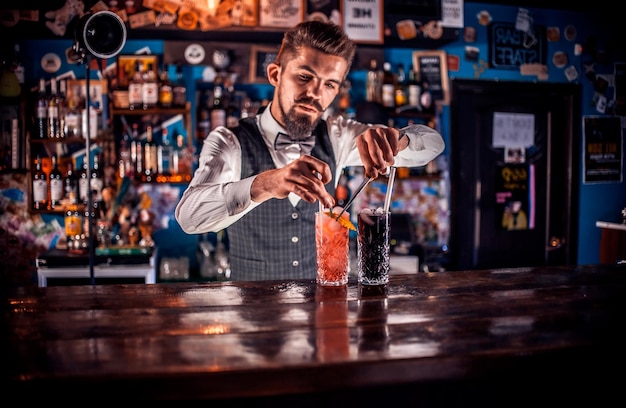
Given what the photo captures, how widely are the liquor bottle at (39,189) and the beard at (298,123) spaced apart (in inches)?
105

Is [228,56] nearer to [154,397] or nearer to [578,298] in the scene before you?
[578,298]

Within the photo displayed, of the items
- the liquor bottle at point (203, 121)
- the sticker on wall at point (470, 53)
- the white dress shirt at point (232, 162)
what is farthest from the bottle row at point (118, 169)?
the sticker on wall at point (470, 53)

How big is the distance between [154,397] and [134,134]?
11.9 feet

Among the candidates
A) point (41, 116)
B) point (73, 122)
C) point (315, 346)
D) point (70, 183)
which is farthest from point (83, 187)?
point (315, 346)

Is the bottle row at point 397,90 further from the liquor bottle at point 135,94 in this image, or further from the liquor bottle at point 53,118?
the liquor bottle at point 53,118

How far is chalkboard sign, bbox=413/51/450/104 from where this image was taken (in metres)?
4.49

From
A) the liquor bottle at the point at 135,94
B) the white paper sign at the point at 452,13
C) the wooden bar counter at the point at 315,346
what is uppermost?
the white paper sign at the point at 452,13

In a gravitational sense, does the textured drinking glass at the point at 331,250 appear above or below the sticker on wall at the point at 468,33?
below

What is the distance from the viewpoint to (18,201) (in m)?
4.07

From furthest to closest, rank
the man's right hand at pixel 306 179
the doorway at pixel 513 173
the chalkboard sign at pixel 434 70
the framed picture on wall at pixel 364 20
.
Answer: the doorway at pixel 513 173
the chalkboard sign at pixel 434 70
the framed picture on wall at pixel 364 20
the man's right hand at pixel 306 179

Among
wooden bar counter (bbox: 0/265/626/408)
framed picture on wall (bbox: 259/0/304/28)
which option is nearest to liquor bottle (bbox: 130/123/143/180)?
framed picture on wall (bbox: 259/0/304/28)

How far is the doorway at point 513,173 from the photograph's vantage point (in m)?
4.60

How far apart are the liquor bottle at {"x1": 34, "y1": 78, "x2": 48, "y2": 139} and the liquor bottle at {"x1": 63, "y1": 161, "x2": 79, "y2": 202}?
0.30 m

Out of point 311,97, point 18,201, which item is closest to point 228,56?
point 18,201
